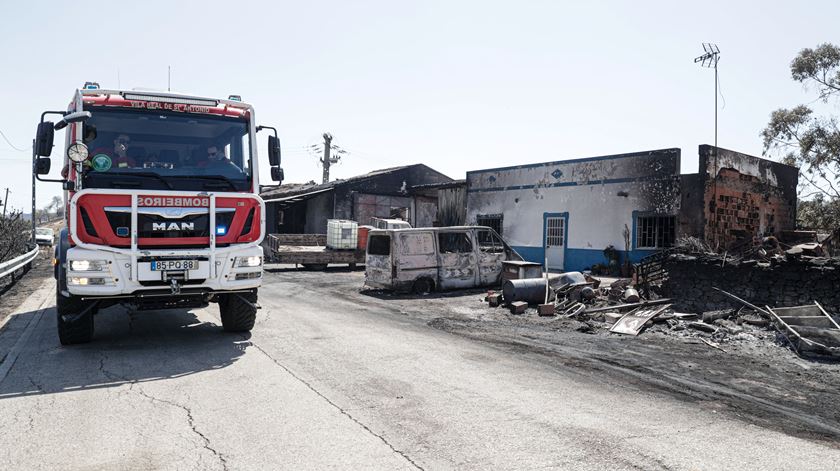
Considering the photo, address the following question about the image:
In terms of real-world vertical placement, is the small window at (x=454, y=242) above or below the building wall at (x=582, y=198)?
below

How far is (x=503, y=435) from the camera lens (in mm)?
4203

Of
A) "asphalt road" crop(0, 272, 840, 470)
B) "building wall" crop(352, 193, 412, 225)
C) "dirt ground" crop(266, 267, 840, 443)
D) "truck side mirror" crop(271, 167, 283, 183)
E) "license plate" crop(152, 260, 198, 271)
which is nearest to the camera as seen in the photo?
"asphalt road" crop(0, 272, 840, 470)

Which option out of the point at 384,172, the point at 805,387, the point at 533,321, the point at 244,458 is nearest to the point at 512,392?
the point at 244,458

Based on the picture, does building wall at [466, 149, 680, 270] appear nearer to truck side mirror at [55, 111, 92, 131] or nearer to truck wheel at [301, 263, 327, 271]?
truck wheel at [301, 263, 327, 271]

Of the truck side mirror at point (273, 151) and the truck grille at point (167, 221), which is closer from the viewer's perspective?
the truck grille at point (167, 221)

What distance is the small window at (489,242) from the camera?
15398 mm

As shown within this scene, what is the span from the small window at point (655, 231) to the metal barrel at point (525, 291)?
7690 millimetres

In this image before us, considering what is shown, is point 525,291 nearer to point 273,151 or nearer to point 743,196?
point 273,151

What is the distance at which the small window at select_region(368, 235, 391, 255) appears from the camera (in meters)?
14.6

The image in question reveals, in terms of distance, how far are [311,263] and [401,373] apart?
56.8 ft

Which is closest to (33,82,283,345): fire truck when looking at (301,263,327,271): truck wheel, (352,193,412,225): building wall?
(301,263,327,271): truck wheel

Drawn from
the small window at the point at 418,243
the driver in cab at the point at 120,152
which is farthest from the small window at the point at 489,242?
the driver in cab at the point at 120,152

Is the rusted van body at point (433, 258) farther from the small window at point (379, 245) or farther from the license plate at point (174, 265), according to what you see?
the license plate at point (174, 265)

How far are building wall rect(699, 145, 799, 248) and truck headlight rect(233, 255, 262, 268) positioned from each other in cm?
1400
